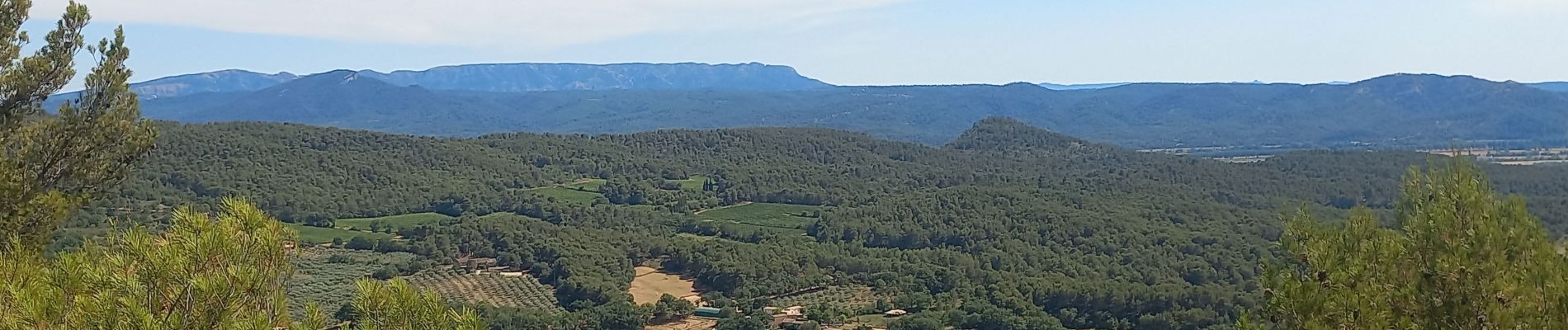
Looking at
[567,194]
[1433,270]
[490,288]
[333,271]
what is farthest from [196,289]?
[567,194]

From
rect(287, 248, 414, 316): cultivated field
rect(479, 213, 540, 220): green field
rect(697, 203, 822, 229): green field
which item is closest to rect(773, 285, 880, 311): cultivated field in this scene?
rect(287, 248, 414, 316): cultivated field

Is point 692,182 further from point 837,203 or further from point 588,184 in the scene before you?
point 837,203

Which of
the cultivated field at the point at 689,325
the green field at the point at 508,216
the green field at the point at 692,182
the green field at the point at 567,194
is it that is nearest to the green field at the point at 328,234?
the green field at the point at 508,216

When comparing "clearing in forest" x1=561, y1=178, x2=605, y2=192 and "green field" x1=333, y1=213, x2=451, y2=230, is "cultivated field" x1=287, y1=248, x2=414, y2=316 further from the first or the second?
"clearing in forest" x1=561, y1=178, x2=605, y2=192

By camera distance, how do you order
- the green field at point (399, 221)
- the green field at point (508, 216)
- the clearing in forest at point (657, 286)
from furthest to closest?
the green field at point (508, 216) < the green field at point (399, 221) < the clearing in forest at point (657, 286)

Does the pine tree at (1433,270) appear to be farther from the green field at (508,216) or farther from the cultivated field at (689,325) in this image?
the green field at (508,216)

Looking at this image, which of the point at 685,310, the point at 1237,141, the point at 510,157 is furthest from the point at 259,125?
the point at 1237,141

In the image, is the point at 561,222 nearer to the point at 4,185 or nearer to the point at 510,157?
the point at 510,157
